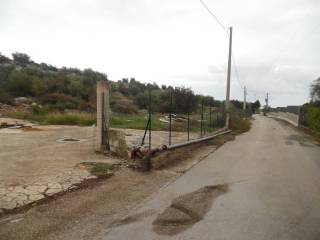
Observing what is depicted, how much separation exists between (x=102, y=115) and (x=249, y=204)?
635 centimetres

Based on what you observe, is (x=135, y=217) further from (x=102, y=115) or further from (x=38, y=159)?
(x=102, y=115)

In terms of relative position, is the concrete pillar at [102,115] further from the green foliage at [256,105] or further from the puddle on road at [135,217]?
the green foliage at [256,105]

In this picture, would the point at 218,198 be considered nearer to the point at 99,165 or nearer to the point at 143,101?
the point at 99,165

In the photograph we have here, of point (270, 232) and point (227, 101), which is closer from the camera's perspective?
point (270, 232)

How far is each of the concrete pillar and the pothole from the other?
193 inches

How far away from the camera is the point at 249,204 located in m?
5.96

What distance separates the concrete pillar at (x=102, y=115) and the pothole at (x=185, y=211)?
16.1 ft

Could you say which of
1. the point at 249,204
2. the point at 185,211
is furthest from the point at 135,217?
the point at 249,204

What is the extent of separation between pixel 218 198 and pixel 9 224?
147 inches

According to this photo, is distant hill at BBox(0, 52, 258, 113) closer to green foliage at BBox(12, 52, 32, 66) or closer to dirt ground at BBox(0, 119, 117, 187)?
dirt ground at BBox(0, 119, 117, 187)

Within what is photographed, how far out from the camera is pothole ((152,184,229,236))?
4.79m

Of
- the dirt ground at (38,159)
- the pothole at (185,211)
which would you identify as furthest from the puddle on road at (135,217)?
the dirt ground at (38,159)

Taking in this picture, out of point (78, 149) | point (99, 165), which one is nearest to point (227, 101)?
point (78, 149)

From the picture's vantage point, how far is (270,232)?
4.62 metres
